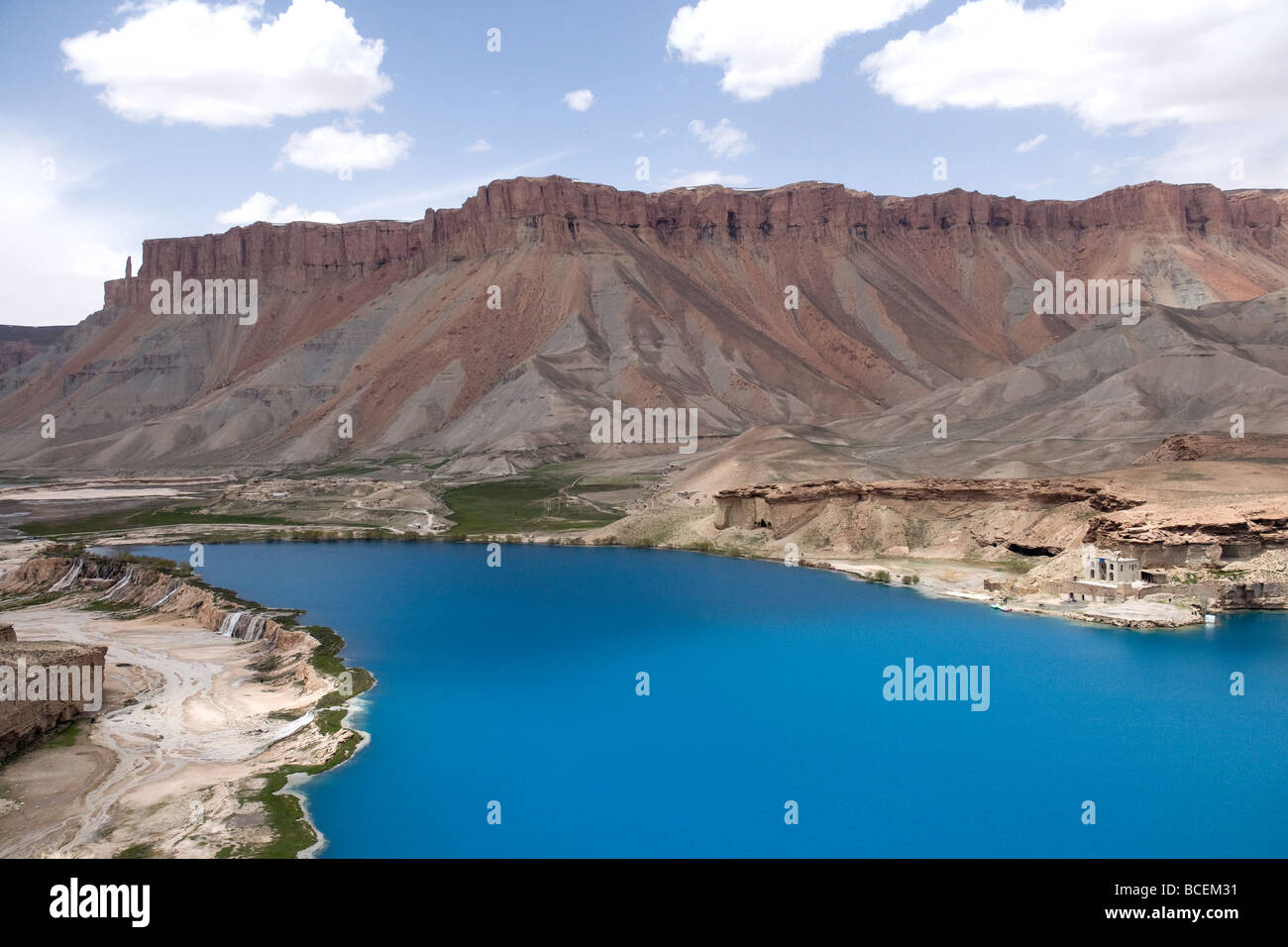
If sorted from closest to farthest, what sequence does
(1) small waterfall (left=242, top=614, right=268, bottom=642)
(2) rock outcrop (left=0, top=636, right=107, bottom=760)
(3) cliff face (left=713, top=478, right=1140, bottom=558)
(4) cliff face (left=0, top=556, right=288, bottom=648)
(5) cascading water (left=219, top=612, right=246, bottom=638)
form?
(2) rock outcrop (left=0, top=636, right=107, bottom=760)
(1) small waterfall (left=242, top=614, right=268, bottom=642)
(4) cliff face (left=0, top=556, right=288, bottom=648)
(5) cascading water (left=219, top=612, right=246, bottom=638)
(3) cliff face (left=713, top=478, right=1140, bottom=558)

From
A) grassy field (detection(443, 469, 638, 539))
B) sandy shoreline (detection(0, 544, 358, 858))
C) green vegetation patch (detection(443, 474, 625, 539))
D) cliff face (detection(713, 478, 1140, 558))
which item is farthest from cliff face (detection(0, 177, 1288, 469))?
sandy shoreline (detection(0, 544, 358, 858))

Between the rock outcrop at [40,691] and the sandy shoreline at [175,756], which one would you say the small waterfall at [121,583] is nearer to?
the sandy shoreline at [175,756]

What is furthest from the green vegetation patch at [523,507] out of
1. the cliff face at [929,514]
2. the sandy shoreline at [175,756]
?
the sandy shoreline at [175,756]

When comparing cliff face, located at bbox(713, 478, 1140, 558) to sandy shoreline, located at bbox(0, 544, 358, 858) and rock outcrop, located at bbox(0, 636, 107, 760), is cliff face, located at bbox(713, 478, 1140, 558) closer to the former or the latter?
sandy shoreline, located at bbox(0, 544, 358, 858)

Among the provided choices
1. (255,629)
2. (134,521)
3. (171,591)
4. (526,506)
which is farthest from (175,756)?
(134,521)

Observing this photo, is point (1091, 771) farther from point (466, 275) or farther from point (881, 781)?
point (466, 275)
